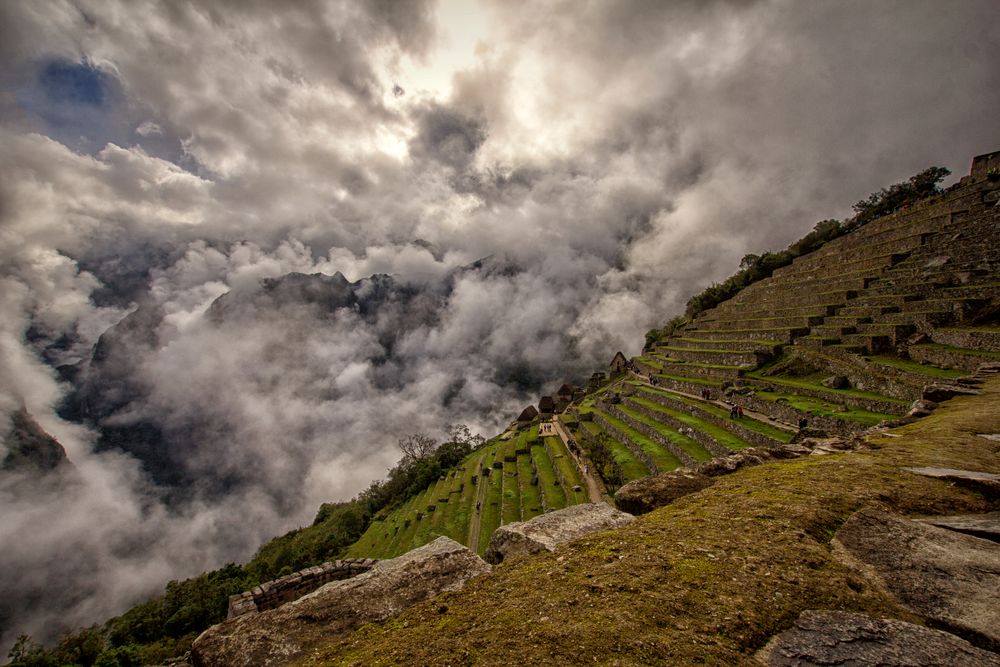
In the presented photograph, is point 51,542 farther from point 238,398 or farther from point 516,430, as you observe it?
point 516,430

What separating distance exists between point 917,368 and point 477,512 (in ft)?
106

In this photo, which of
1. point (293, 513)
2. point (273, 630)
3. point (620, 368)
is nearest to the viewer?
point (273, 630)

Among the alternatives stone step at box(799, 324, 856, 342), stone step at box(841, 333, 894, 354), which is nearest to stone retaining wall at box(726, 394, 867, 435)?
stone step at box(841, 333, 894, 354)

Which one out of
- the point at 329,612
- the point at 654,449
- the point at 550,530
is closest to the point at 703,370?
the point at 654,449

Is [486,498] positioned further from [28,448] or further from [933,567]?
[28,448]

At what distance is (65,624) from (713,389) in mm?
141002

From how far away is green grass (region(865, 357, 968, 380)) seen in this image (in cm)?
1523

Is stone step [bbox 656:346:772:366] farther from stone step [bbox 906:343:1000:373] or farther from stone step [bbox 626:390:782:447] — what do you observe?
stone step [bbox 906:343:1000:373]

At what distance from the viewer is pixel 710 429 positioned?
66.5ft

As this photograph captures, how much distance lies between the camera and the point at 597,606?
2.99 m

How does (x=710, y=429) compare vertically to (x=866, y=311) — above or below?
below

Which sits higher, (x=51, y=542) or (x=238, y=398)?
(x=238, y=398)

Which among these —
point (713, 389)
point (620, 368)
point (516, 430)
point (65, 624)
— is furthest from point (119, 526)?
point (713, 389)

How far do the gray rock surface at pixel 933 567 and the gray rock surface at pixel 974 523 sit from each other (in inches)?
7.7
